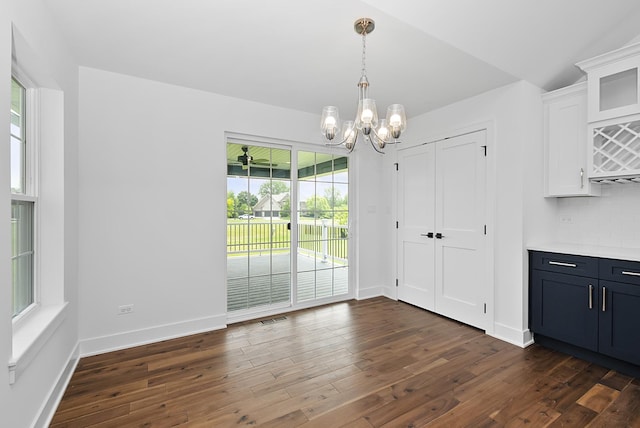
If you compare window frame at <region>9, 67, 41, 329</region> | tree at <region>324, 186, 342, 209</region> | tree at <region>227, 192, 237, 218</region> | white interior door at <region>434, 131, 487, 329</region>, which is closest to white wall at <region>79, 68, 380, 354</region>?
tree at <region>227, 192, 237, 218</region>

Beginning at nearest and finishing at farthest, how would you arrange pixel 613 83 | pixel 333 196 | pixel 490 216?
pixel 613 83, pixel 490 216, pixel 333 196

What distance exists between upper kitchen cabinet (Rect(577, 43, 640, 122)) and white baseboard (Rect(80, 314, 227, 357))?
13.8 feet

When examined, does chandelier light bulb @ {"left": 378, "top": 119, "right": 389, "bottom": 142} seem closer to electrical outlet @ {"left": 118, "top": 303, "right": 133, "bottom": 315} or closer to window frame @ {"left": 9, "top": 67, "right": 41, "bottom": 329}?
window frame @ {"left": 9, "top": 67, "right": 41, "bottom": 329}

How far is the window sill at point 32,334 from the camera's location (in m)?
1.50

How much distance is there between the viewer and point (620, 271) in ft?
8.11

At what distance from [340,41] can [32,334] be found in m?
2.90

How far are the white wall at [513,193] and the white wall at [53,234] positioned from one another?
378 centimetres

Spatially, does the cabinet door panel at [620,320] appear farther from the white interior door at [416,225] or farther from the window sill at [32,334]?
the window sill at [32,334]

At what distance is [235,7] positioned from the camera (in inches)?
84.8

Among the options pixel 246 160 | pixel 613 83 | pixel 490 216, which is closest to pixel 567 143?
pixel 613 83

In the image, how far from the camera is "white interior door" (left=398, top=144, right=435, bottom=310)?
3965 millimetres

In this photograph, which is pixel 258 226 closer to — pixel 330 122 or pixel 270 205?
pixel 270 205

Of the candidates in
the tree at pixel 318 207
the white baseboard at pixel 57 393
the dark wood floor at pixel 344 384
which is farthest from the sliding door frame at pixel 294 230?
the white baseboard at pixel 57 393

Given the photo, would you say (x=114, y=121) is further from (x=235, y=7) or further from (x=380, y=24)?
(x=380, y=24)
